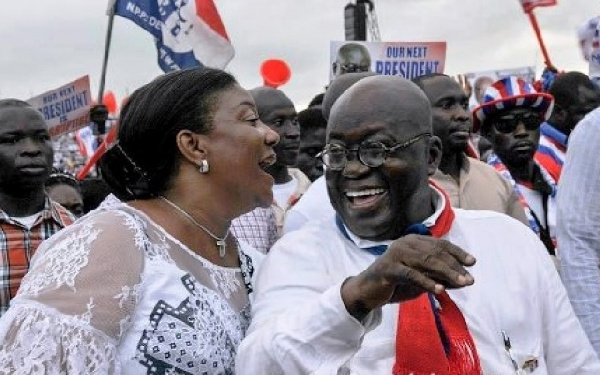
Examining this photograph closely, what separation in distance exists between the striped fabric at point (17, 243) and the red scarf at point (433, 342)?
2.47 metres

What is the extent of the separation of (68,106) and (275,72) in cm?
351

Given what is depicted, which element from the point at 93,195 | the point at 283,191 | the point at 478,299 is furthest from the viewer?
the point at 93,195

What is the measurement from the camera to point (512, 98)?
4492 millimetres

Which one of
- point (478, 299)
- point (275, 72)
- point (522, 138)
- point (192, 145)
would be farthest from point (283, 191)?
point (275, 72)

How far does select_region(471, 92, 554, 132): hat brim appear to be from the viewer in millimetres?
4488

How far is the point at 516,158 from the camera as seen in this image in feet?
15.0

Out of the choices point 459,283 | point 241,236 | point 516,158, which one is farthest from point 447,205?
point 516,158

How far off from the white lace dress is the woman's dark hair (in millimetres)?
173

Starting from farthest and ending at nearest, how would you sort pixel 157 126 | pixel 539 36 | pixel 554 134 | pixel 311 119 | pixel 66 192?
1. pixel 539 36
2. pixel 311 119
3. pixel 66 192
4. pixel 554 134
5. pixel 157 126

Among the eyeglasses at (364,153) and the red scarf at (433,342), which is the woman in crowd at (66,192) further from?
the red scarf at (433,342)

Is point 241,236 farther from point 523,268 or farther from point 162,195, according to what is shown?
point 523,268

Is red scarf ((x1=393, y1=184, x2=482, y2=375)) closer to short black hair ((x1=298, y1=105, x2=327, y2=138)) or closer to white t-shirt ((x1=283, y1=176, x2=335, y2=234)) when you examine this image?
white t-shirt ((x1=283, y1=176, x2=335, y2=234))

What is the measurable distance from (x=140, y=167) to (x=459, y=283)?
3.66 feet

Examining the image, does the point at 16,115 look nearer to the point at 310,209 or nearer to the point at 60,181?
the point at 60,181
